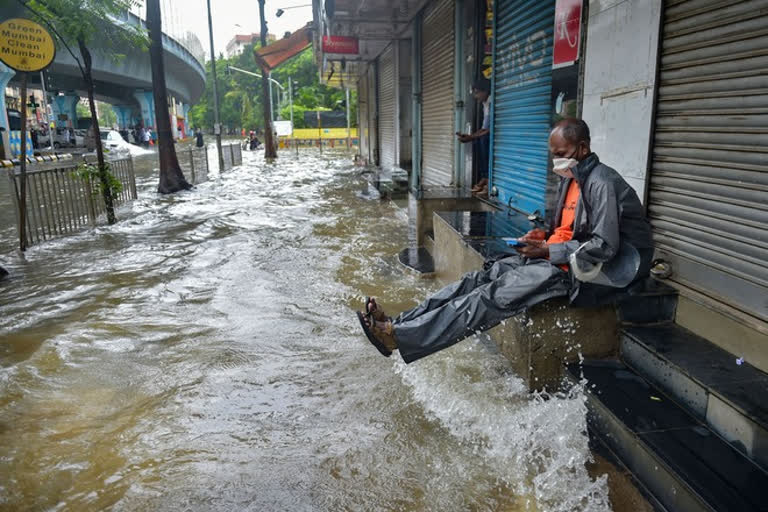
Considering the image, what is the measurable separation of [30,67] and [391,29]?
7823 millimetres

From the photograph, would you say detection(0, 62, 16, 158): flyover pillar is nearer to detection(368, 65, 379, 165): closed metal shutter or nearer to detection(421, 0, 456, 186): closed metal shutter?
detection(368, 65, 379, 165): closed metal shutter

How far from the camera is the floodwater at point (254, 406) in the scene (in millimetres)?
2855

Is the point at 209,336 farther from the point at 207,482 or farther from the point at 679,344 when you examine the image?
the point at 679,344

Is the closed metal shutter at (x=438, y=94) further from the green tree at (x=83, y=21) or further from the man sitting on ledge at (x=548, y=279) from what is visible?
the man sitting on ledge at (x=548, y=279)

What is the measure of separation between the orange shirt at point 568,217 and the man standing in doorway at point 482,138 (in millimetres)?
4562

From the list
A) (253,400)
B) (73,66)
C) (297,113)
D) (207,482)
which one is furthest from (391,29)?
(297,113)

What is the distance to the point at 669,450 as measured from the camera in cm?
251

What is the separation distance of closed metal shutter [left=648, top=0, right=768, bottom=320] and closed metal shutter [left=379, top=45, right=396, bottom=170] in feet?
40.7

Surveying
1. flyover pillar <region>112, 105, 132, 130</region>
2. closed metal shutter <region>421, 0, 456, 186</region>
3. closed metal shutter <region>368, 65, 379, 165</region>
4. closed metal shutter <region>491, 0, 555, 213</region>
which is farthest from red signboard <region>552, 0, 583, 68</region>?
flyover pillar <region>112, 105, 132, 130</region>

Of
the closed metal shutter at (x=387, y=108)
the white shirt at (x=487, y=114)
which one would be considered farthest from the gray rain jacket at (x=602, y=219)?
the closed metal shutter at (x=387, y=108)

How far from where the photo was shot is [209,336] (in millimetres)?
4977

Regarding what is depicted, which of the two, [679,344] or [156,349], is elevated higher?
[679,344]

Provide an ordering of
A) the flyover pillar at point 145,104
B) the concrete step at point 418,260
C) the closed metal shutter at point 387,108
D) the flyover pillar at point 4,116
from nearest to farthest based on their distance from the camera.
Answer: the concrete step at point 418,260, the closed metal shutter at point 387,108, the flyover pillar at point 4,116, the flyover pillar at point 145,104

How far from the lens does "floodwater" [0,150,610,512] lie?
9.37ft
